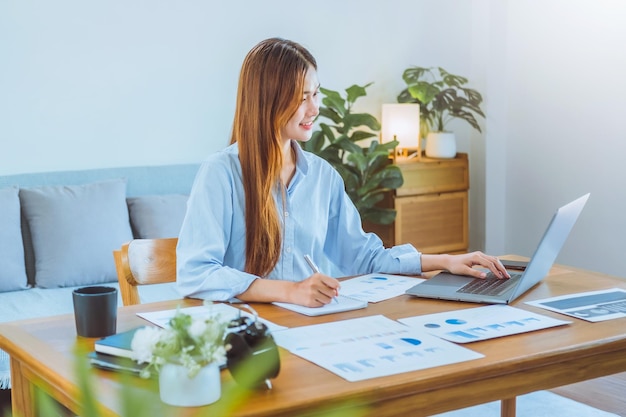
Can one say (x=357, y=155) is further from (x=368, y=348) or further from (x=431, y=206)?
(x=368, y=348)

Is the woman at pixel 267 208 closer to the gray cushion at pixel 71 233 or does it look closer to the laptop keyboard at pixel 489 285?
the laptop keyboard at pixel 489 285

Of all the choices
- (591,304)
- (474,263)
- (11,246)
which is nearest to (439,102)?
(11,246)

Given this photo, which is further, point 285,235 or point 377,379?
Answer: point 285,235

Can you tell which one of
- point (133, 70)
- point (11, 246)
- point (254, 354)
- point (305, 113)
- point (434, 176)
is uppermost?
point (133, 70)

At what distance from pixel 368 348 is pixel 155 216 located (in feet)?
8.46

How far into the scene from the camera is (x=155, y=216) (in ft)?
13.2

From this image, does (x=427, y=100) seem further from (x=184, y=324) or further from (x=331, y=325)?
(x=184, y=324)

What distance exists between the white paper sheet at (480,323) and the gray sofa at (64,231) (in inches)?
79.5

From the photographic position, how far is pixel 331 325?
1729 mm

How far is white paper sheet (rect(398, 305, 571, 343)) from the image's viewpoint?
5.46 ft

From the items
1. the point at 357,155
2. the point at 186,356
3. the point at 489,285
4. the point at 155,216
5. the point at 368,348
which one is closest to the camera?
the point at 186,356

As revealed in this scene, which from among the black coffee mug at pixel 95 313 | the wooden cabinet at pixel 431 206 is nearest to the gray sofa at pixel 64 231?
the wooden cabinet at pixel 431 206

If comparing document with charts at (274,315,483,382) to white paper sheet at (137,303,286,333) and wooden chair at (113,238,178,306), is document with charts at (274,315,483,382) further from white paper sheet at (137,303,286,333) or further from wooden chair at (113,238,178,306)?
wooden chair at (113,238,178,306)

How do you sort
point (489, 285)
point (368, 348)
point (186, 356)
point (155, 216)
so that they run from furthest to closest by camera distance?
point (155, 216) → point (489, 285) → point (368, 348) → point (186, 356)
